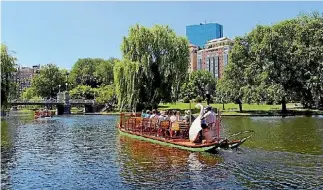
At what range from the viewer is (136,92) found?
52.9 meters

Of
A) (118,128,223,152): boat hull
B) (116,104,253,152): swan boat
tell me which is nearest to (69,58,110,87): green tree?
(116,104,253,152): swan boat

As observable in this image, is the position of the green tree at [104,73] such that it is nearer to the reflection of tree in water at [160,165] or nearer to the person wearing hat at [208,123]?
the reflection of tree in water at [160,165]

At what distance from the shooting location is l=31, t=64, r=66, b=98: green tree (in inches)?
5079

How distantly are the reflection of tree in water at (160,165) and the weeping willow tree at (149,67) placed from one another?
94.5 ft

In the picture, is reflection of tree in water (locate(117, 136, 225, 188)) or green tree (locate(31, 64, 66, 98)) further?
green tree (locate(31, 64, 66, 98))

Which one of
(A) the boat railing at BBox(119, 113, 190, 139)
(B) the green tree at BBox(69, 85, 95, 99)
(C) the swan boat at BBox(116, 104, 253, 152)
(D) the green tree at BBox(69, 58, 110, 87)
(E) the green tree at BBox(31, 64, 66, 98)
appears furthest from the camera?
(D) the green tree at BBox(69, 58, 110, 87)

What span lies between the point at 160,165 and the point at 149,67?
36830 millimetres

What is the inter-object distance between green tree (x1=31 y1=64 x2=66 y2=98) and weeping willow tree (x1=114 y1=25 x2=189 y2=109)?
79502 millimetres

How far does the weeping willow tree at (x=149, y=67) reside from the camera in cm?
5297

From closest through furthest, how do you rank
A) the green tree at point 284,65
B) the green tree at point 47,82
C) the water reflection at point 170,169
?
the water reflection at point 170,169
the green tree at point 284,65
the green tree at point 47,82

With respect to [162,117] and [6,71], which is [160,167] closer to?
[162,117]

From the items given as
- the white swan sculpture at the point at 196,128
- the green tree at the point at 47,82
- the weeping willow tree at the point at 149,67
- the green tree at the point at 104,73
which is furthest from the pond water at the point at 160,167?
the green tree at the point at 47,82

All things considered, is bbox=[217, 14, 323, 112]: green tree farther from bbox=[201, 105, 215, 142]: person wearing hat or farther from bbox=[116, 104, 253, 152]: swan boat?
bbox=[201, 105, 215, 142]: person wearing hat

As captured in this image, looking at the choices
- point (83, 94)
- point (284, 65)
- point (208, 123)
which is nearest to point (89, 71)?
point (83, 94)
